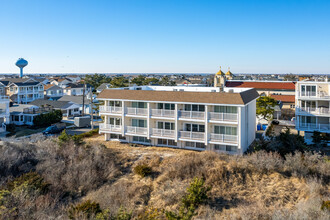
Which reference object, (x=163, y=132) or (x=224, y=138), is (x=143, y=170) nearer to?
(x=163, y=132)

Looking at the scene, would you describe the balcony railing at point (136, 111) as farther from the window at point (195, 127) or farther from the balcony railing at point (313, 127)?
the balcony railing at point (313, 127)

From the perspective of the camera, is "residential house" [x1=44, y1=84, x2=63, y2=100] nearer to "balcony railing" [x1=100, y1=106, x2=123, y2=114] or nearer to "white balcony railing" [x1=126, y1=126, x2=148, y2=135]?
"balcony railing" [x1=100, y1=106, x2=123, y2=114]

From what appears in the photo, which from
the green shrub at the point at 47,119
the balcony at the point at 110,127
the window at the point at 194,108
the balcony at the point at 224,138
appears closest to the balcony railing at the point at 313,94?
the balcony at the point at 224,138

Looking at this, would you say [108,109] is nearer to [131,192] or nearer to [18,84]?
[131,192]

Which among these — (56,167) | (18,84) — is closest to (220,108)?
(56,167)

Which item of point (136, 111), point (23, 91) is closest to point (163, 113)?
point (136, 111)

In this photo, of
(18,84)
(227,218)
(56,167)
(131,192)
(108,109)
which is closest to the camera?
(227,218)
